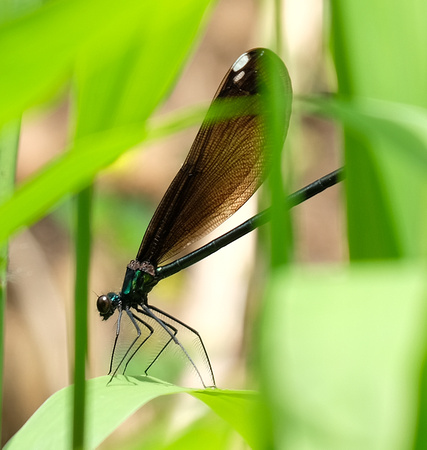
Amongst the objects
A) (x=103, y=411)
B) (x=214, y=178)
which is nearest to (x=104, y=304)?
(x=214, y=178)

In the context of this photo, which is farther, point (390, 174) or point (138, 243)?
point (138, 243)

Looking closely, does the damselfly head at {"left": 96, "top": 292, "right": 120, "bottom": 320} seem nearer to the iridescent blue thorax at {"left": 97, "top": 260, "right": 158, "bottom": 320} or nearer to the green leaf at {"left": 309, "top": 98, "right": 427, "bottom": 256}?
the iridescent blue thorax at {"left": 97, "top": 260, "right": 158, "bottom": 320}

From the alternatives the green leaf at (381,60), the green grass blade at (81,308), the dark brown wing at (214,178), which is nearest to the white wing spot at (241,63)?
the dark brown wing at (214,178)

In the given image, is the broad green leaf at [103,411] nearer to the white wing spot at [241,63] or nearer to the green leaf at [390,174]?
the green leaf at [390,174]

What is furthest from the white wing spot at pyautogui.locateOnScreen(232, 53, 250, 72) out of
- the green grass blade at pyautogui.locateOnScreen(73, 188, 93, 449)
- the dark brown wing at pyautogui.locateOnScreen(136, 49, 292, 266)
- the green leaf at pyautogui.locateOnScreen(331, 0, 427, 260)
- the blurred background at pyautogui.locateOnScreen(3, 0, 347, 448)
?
the blurred background at pyautogui.locateOnScreen(3, 0, 347, 448)

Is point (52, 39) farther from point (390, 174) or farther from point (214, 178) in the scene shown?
point (214, 178)

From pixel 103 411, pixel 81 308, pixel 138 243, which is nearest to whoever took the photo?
pixel 81 308
